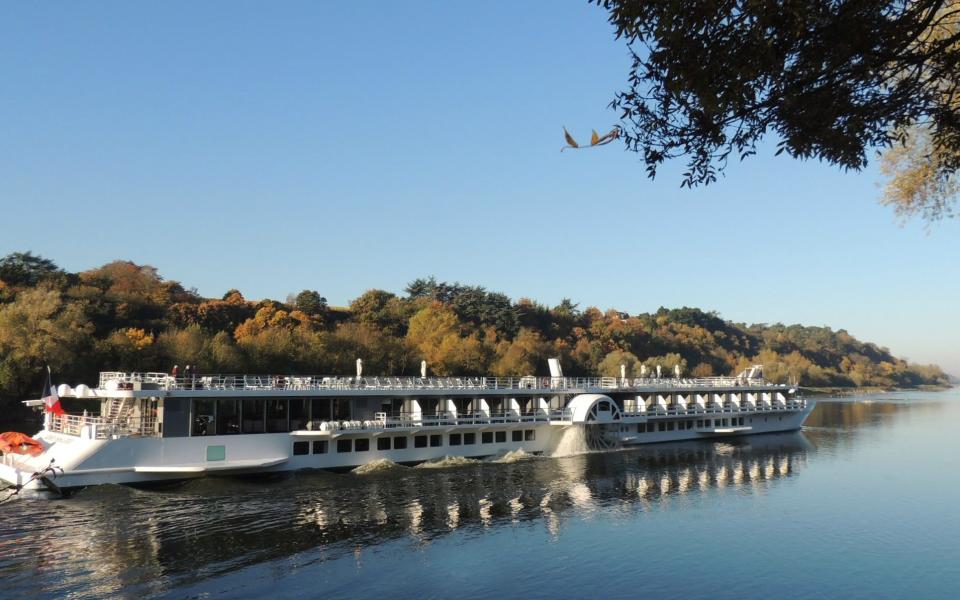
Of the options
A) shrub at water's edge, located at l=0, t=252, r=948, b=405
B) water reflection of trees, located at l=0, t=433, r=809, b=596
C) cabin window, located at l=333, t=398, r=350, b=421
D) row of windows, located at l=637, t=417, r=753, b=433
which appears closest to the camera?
water reflection of trees, located at l=0, t=433, r=809, b=596

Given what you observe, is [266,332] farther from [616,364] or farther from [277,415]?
[616,364]

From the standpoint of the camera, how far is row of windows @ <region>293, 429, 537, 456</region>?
1634 inches

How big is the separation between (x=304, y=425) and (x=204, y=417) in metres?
6.08

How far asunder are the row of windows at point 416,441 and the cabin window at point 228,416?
367 cm

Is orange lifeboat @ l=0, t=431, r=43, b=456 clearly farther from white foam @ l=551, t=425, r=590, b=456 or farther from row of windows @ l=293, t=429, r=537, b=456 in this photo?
white foam @ l=551, t=425, r=590, b=456

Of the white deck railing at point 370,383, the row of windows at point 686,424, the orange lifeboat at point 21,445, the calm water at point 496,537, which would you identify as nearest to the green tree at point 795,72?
the calm water at point 496,537

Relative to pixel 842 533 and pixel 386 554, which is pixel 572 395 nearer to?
pixel 842 533

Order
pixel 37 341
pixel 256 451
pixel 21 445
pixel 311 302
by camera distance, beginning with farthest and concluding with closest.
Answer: pixel 311 302
pixel 37 341
pixel 256 451
pixel 21 445

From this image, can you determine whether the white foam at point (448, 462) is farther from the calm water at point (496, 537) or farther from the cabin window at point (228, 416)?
the cabin window at point (228, 416)

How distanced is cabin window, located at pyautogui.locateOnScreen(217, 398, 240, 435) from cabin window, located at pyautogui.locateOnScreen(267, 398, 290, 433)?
192cm

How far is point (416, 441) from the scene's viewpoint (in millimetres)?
45656

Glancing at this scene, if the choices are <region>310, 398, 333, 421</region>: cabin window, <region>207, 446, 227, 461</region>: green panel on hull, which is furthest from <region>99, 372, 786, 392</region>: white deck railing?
<region>207, 446, 227, 461</region>: green panel on hull

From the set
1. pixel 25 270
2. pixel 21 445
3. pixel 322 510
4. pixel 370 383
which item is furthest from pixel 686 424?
pixel 25 270

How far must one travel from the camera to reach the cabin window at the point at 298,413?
1642 inches
